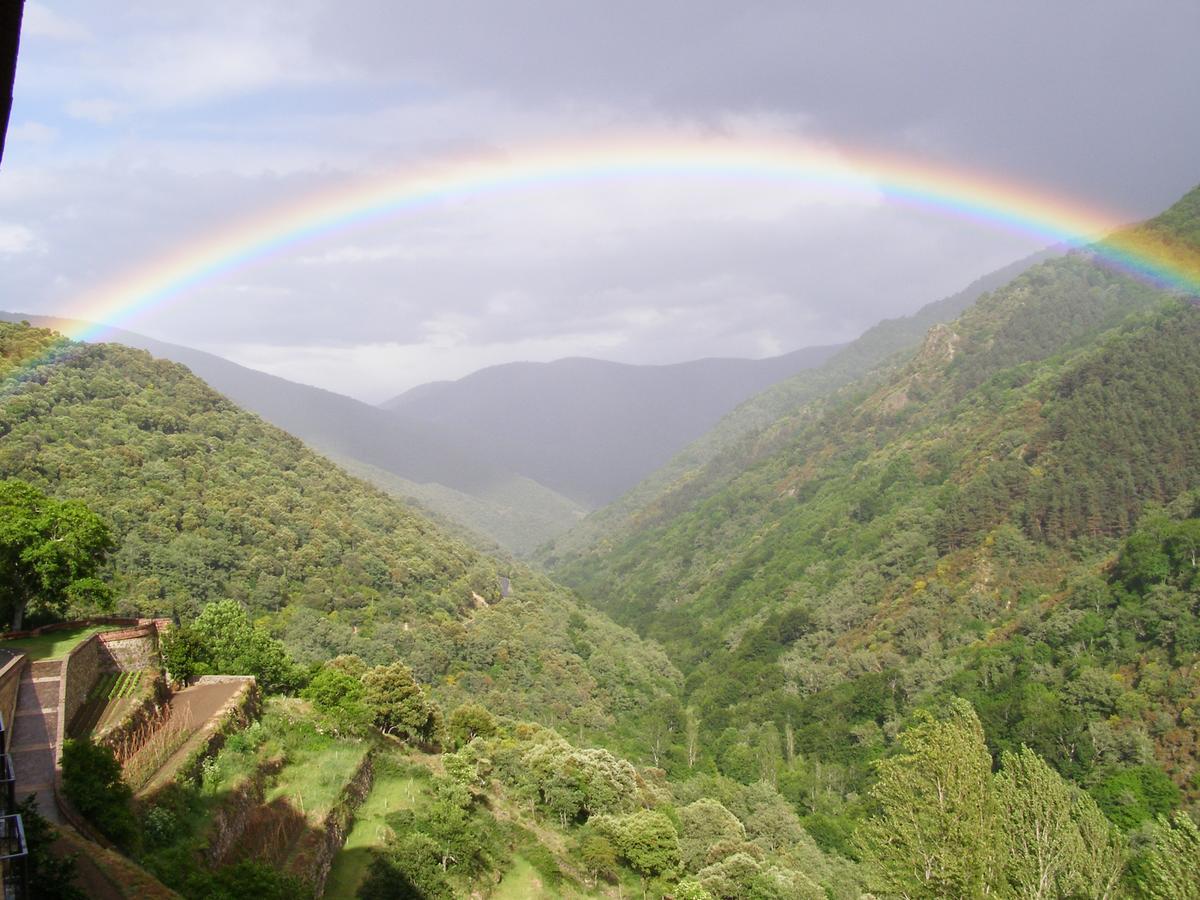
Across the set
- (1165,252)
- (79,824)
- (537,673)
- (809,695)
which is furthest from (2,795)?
(1165,252)

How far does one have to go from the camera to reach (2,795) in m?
9.90

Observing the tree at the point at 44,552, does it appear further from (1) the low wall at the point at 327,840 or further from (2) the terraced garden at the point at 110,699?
(1) the low wall at the point at 327,840

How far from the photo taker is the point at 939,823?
26578 millimetres

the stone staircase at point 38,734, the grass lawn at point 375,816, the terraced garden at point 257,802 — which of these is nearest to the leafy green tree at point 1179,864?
the grass lawn at point 375,816

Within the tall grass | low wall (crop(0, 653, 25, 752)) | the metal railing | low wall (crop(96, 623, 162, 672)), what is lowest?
the tall grass

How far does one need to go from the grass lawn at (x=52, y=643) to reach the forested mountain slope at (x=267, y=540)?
21.9 metres

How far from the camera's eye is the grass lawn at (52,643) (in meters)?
20.2

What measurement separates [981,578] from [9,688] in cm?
9440

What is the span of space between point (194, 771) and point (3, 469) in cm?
3643

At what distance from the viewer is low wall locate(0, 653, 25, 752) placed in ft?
54.2

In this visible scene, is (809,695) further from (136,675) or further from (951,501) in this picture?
(136,675)

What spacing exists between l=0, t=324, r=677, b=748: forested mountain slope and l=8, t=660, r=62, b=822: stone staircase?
88.2ft

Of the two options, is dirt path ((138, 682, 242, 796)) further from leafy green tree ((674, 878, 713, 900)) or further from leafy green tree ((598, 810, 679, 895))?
leafy green tree ((674, 878, 713, 900))

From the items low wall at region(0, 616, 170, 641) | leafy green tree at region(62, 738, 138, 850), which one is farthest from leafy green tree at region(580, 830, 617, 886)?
leafy green tree at region(62, 738, 138, 850)
